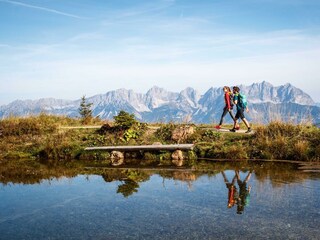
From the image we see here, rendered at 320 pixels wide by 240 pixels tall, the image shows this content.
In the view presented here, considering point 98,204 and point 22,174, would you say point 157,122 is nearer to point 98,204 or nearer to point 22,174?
point 22,174

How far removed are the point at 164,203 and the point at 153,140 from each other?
469 inches

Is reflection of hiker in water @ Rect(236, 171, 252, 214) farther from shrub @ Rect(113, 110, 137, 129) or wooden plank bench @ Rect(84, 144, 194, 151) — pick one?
shrub @ Rect(113, 110, 137, 129)

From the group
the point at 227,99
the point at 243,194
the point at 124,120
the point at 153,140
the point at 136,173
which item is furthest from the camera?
the point at 124,120

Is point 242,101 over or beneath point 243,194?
over

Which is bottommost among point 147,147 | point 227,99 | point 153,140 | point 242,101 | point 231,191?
point 231,191

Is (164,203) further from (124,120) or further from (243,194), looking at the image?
(124,120)

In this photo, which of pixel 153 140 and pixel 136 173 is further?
pixel 153 140

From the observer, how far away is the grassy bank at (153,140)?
66.6 ft

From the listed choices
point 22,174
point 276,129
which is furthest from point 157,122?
point 22,174

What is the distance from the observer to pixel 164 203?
1266 centimetres

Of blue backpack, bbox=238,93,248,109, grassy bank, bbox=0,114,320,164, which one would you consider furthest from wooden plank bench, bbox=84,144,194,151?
blue backpack, bbox=238,93,248,109

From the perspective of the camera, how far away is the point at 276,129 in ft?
71.3

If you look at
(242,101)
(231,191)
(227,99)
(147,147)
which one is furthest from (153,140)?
(231,191)

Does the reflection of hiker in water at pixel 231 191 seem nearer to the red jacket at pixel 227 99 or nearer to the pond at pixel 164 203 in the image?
the pond at pixel 164 203
